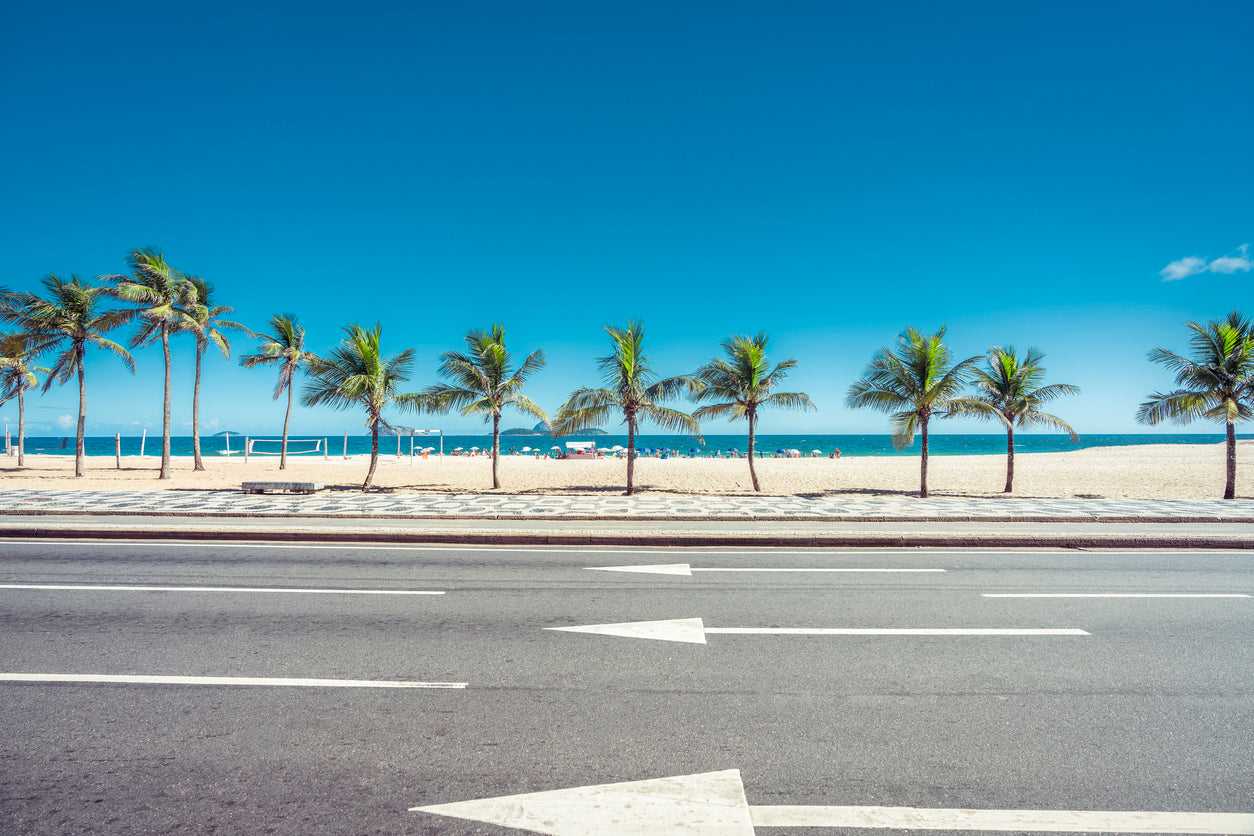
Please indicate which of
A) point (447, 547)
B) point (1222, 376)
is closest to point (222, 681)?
point (447, 547)

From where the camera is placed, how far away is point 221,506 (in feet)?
44.9

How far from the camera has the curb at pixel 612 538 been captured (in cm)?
1010

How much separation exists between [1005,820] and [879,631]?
2804 millimetres

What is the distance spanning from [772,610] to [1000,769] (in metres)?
3.03

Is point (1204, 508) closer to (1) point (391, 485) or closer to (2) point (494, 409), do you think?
(2) point (494, 409)

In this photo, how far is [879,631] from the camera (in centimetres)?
548

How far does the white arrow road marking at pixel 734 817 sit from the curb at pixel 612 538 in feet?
24.0

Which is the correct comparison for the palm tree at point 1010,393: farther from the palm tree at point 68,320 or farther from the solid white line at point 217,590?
the palm tree at point 68,320

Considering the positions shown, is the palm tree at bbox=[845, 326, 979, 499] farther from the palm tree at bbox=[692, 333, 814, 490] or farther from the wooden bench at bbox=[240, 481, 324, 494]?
the wooden bench at bbox=[240, 481, 324, 494]

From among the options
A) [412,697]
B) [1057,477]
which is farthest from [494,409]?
[1057,477]

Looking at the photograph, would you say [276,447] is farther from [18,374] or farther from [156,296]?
[156,296]

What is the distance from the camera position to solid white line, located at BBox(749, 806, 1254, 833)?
8.80ft

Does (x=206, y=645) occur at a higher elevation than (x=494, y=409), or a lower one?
lower

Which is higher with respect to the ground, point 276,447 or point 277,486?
point 277,486
